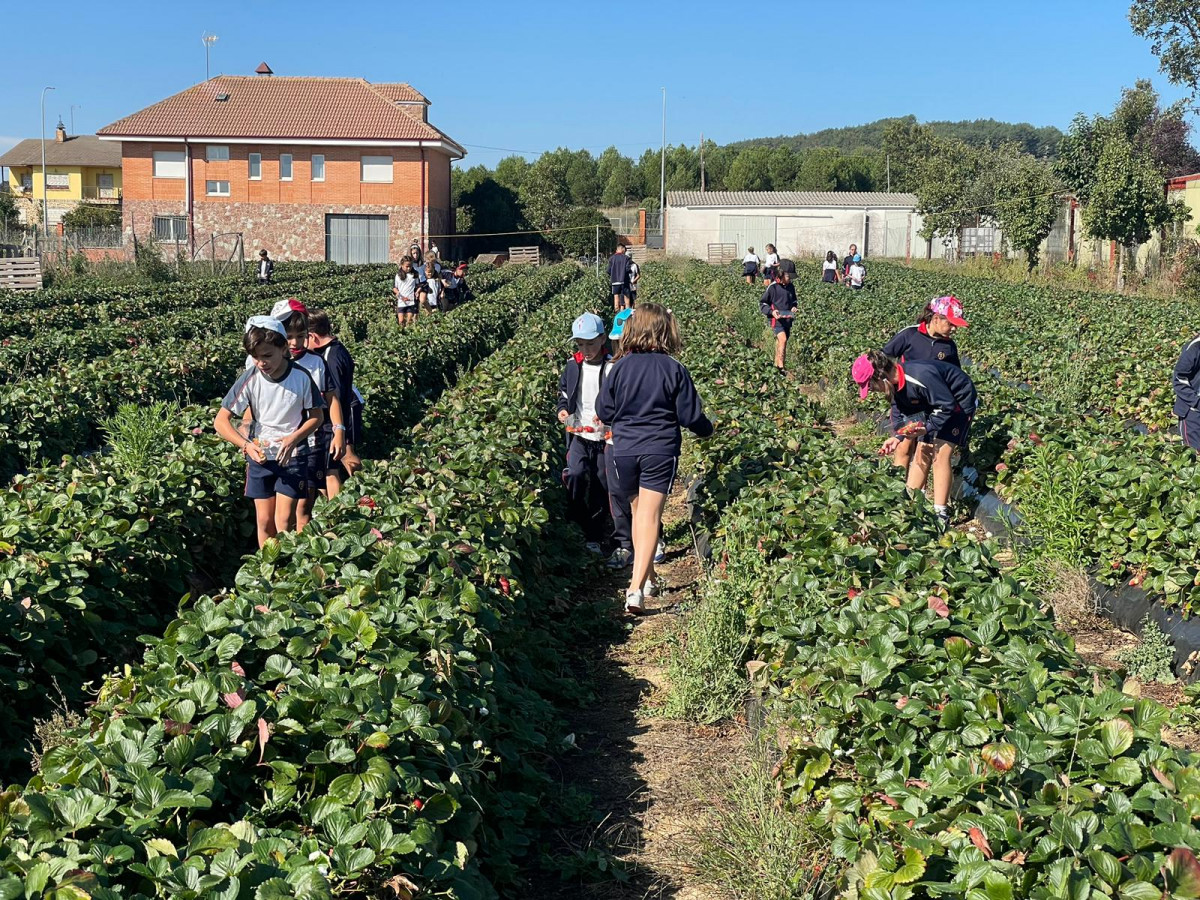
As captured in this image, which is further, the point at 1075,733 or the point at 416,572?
the point at 416,572

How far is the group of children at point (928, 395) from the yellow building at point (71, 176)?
83.9 m

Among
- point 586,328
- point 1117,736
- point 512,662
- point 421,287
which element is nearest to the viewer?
point 1117,736

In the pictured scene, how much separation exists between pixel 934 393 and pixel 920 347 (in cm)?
61

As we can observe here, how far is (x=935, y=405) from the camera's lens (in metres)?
8.31

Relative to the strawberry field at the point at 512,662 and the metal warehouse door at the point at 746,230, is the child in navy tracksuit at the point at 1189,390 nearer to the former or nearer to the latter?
the strawberry field at the point at 512,662

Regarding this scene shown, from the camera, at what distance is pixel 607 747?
5320 mm

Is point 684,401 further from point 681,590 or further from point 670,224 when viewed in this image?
point 670,224

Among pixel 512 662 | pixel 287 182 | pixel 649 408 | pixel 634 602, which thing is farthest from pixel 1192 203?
pixel 287 182

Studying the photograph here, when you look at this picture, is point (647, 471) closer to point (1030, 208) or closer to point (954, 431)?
point (954, 431)

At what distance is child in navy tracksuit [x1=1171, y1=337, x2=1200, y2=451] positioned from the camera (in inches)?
304

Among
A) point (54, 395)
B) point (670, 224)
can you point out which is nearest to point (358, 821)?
point (54, 395)

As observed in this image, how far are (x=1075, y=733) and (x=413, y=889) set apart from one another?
6.13 feet

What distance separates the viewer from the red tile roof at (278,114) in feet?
176

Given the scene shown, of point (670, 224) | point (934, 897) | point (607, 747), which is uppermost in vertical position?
point (670, 224)
